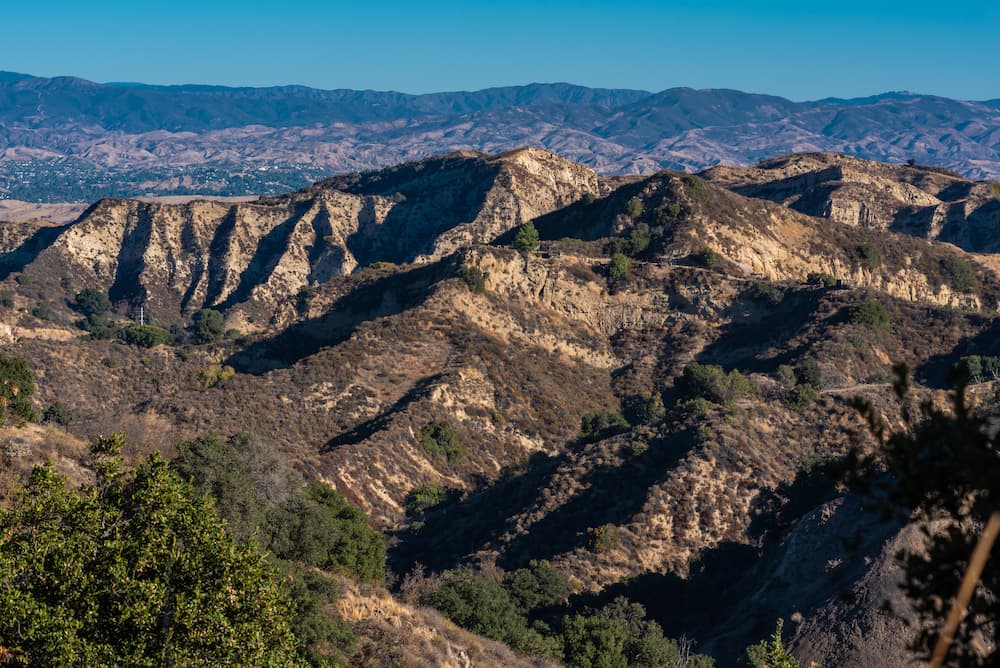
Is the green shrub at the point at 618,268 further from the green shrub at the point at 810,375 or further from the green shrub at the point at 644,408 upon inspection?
the green shrub at the point at 810,375

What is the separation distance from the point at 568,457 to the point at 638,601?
11.3 meters

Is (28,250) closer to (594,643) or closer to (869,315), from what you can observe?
(869,315)

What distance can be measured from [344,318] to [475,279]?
10.9m

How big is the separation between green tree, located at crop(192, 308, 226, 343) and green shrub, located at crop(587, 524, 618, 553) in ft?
136

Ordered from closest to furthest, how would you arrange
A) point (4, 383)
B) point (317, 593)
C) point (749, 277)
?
point (317, 593) < point (4, 383) < point (749, 277)

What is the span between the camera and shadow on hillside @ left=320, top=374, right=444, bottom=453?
53000 mm

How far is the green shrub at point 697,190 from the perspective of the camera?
7969cm

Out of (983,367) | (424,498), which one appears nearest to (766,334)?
(983,367)

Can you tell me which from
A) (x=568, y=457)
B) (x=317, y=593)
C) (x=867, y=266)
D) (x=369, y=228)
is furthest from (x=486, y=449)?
(x=369, y=228)

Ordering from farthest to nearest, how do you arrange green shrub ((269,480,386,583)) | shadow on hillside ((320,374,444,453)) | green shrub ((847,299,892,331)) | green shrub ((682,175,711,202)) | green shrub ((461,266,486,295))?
green shrub ((682,175,711,202))
green shrub ((461,266,486,295))
green shrub ((847,299,892,331))
shadow on hillside ((320,374,444,453))
green shrub ((269,480,386,583))

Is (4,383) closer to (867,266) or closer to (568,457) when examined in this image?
(568,457)

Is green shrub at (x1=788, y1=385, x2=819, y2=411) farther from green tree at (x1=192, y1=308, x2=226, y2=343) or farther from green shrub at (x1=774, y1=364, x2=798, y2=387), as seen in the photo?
green tree at (x1=192, y1=308, x2=226, y2=343)

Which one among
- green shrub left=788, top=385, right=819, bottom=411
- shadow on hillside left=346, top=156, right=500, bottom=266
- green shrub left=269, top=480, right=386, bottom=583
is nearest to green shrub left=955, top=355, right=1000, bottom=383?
green shrub left=788, top=385, right=819, bottom=411

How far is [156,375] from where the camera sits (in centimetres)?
6122
